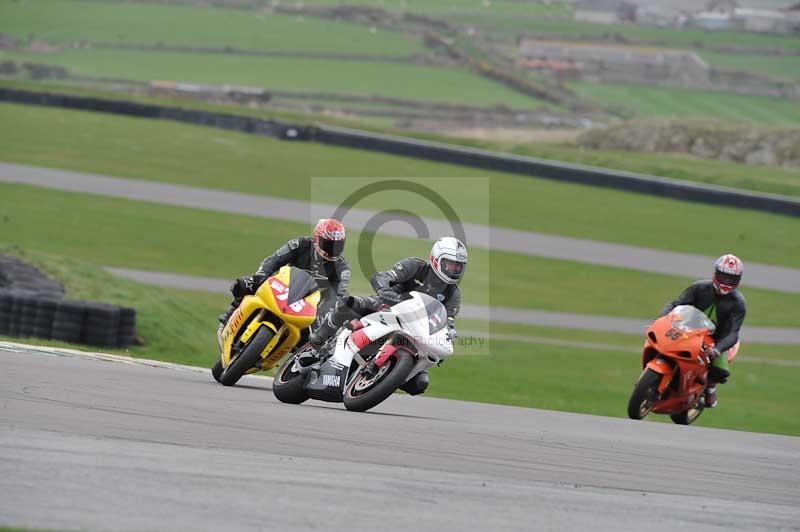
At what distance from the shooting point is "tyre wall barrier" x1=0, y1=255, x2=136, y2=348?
627 inches

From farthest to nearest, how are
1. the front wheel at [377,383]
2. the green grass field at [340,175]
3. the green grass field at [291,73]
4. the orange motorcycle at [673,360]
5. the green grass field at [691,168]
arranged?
1. the green grass field at [291,73]
2. the green grass field at [691,168]
3. the green grass field at [340,175]
4. the orange motorcycle at [673,360]
5. the front wheel at [377,383]

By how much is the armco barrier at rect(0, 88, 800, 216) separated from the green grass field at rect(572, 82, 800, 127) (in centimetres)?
3520

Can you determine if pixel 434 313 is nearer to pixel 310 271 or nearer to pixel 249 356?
pixel 249 356

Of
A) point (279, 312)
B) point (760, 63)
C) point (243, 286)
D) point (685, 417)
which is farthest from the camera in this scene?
point (760, 63)

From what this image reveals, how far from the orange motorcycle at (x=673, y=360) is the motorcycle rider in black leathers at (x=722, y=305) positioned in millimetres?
172

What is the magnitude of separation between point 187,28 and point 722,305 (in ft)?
243

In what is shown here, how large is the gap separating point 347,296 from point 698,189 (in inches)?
1043

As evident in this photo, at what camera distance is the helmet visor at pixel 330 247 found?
12211 millimetres

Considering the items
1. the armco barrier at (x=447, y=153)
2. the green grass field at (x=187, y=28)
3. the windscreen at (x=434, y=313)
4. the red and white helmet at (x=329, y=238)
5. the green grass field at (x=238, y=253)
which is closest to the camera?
the windscreen at (x=434, y=313)

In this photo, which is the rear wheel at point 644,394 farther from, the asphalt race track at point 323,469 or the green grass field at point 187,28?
the green grass field at point 187,28

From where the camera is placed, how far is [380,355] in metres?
10.6

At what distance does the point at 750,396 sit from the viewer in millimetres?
19516

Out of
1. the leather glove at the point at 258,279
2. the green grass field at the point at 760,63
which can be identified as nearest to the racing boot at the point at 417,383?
the leather glove at the point at 258,279

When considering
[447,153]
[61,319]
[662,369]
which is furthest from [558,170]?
[662,369]
